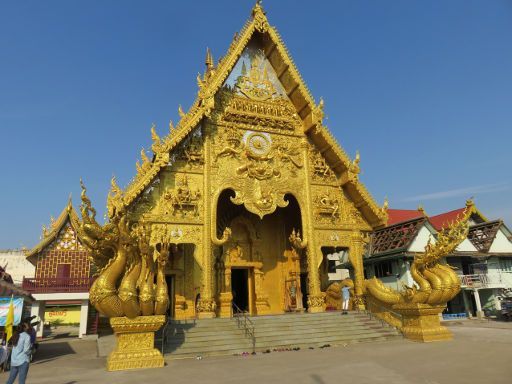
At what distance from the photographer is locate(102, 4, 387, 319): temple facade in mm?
10891

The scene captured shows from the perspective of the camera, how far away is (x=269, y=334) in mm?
9359

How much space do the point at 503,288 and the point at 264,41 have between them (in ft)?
56.0

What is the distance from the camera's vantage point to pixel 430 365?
6.56 metres

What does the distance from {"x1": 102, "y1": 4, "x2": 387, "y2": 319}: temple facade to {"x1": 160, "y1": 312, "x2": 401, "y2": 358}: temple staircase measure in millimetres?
1106

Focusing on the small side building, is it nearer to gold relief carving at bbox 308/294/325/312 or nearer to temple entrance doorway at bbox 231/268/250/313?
temple entrance doorway at bbox 231/268/250/313

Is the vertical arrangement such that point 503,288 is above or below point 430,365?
above

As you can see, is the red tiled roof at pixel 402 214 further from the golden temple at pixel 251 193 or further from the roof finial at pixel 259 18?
the roof finial at pixel 259 18

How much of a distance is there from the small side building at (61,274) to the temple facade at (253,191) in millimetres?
6092

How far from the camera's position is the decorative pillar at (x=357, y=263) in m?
12.3

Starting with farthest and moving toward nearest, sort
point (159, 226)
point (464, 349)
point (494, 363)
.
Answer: point (159, 226), point (464, 349), point (494, 363)

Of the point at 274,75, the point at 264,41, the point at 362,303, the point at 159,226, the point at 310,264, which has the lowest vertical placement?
the point at 362,303

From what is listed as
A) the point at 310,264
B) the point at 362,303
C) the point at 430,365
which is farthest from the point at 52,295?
the point at 430,365

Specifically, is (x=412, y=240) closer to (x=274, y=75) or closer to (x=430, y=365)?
(x=274, y=75)

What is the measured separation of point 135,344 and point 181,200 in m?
4.41
